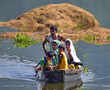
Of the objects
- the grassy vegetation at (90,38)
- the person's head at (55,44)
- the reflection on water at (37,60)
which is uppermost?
the person's head at (55,44)

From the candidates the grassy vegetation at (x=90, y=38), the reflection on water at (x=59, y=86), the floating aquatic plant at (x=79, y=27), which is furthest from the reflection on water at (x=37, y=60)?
the floating aquatic plant at (x=79, y=27)

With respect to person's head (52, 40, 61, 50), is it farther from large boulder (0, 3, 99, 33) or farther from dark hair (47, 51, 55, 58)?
large boulder (0, 3, 99, 33)

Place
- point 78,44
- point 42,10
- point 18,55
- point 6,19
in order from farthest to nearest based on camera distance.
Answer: point 6,19
point 42,10
point 78,44
point 18,55

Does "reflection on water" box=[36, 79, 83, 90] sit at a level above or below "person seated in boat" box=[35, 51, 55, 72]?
below

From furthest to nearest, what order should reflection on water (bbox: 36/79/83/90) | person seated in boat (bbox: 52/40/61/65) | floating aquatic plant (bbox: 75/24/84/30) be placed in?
floating aquatic plant (bbox: 75/24/84/30), person seated in boat (bbox: 52/40/61/65), reflection on water (bbox: 36/79/83/90)

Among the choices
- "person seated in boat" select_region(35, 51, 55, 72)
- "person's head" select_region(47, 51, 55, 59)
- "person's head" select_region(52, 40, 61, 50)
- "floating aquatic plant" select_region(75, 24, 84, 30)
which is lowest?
"person seated in boat" select_region(35, 51, 55, 72)

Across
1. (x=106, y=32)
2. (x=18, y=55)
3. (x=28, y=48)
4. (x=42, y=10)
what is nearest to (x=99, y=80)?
(x=18, y=55)

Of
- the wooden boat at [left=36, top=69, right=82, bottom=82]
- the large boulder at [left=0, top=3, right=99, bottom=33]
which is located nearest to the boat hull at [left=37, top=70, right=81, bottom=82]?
the wooden boat at [left=36, top=69, right=82, bottom=82]

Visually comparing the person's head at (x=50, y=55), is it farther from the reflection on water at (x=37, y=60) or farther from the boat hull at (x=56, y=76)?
the reflection on water at (x=37, y=60)

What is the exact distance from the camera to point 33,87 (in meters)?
15.5

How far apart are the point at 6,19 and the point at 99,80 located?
Answer: 65.5ft

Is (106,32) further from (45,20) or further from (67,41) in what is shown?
(67,41)

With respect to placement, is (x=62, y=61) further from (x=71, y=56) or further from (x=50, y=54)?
(x=71, y=56)

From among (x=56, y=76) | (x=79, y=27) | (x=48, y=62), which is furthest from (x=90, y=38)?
(x=56, y=76)
